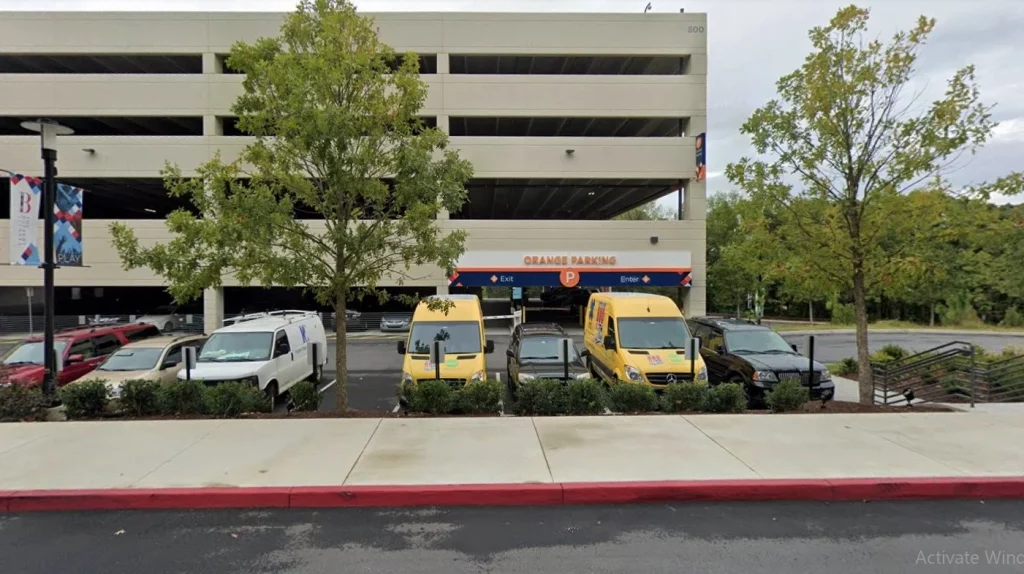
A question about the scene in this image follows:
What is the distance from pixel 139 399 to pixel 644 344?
8993 millimetres

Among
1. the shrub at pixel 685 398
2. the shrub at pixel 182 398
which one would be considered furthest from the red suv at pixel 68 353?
the shrub at pixel 685 398

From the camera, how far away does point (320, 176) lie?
8523mm

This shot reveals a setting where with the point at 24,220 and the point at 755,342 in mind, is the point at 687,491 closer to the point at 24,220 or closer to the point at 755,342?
the point at 755,342

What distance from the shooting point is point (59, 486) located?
206 inches

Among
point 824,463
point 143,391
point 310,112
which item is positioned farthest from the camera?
point 143,391

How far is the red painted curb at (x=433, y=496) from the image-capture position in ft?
16.5

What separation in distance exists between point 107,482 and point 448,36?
25146 mm

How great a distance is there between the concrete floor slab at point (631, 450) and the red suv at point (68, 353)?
34.6 feet

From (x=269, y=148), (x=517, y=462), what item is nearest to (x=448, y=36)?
(x=269, y=148)

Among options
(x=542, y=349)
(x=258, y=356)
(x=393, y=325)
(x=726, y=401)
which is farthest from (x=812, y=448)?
(x=393, y=325)

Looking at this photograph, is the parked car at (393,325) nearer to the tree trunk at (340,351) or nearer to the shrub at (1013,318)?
the tree trunk at (340,351)

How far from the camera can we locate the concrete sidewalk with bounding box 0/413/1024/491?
17.8 feet

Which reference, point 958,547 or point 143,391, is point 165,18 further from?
point 958,547

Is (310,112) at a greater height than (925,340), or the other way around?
(310,112)
